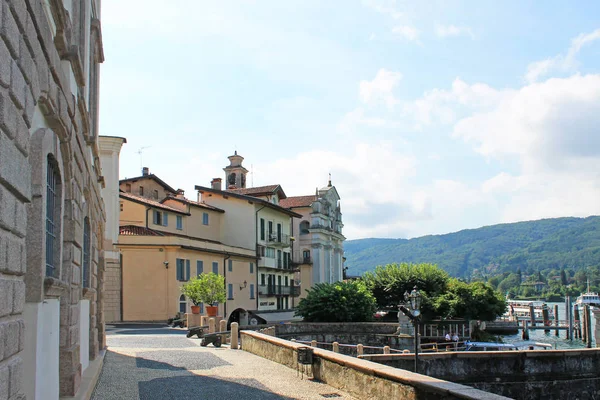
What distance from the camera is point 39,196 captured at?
5.72 metres

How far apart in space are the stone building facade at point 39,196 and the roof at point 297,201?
63909 mm

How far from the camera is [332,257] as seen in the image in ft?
254

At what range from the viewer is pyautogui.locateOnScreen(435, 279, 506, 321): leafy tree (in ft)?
155

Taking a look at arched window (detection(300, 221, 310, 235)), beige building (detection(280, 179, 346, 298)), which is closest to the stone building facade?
beige building (detection(280, 179, 346, 298))

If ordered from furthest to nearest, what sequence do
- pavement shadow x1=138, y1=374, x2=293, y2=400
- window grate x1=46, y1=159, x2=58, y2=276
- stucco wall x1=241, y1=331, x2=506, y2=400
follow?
pavement shadow x1=138, y1=374, x2=293, y2=400 → stucco wall x1=241, y1=331, x2=506, y2=400 → window grate x1=46, y1=159, x2=58, y2=276

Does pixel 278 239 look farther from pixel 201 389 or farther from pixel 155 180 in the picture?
pixel 201 389

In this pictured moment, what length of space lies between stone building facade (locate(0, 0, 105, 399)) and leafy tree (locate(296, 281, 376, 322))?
31.3 meters

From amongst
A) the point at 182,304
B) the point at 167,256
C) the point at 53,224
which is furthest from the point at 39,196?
the point at 182,304

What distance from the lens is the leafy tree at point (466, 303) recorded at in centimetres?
4719

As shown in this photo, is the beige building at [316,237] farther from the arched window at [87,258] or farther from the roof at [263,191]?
the arched window at [87,258]

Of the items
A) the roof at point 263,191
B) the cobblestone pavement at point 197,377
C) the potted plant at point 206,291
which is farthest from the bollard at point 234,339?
the roof at point 263,191

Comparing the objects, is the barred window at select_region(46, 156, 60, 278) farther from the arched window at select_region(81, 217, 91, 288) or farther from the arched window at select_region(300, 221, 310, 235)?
the arched window at select_region(300, 221, 310, 235)

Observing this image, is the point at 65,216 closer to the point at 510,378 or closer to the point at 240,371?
the point at 240,371

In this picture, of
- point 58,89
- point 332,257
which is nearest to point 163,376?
point 58,89
